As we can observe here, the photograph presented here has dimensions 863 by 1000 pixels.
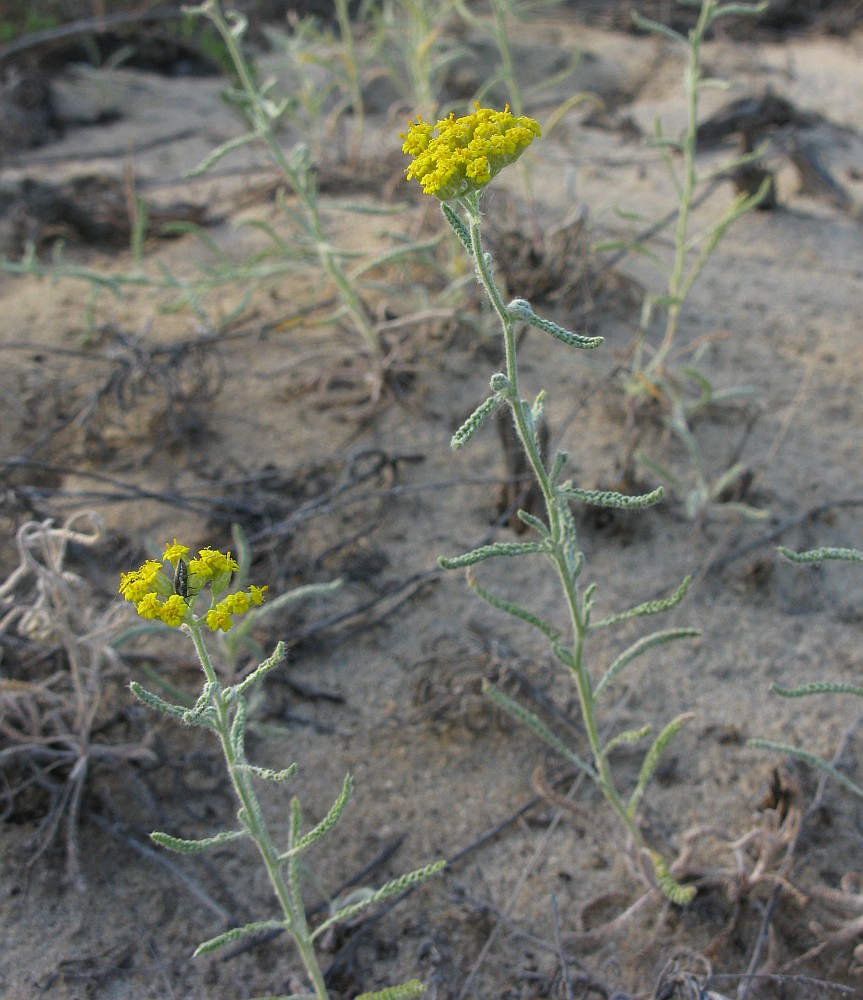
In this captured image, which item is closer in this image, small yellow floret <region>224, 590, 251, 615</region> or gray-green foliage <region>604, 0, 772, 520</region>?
small yellow floret <region>224, 590, 251, 615</region>

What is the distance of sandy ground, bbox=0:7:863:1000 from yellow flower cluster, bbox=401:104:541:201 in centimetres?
103

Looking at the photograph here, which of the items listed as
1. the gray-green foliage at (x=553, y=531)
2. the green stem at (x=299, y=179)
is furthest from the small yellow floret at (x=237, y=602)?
the green stem at (x=299, y=179)

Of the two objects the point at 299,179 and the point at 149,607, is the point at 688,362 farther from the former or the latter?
the point at 149,607

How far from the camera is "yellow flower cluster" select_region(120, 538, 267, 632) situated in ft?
4.58

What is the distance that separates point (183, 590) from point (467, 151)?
2.45ft

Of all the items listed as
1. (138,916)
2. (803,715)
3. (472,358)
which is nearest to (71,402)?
(472,358)

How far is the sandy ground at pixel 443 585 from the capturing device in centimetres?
201

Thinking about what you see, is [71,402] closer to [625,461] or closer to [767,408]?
[625,461]

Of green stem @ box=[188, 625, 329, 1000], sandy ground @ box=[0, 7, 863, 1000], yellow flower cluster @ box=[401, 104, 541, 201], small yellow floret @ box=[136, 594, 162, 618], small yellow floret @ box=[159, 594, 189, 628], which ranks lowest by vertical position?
sandy ground @ box=[0, 7, 863, 1000]

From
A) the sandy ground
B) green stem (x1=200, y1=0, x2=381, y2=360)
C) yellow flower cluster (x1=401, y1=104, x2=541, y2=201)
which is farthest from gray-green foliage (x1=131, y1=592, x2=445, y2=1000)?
green stem (x1=200, y1=0, x2=381, y2=360)

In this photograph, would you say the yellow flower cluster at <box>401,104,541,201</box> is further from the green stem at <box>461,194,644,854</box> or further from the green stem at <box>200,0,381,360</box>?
the green stem at <box>200,0,381,360</box>

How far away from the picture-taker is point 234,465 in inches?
117

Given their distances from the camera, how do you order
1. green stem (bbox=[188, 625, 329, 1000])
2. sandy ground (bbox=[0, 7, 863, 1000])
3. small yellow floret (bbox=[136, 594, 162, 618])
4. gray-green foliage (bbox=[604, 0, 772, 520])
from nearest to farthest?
small yellow floret (bbox=[136, 594, 162, 618])
green stem (bbox=[188, 625, 329, 1000])
sandy ground (bbox=[0, 7, 863, 1000])
gray-green foliage (bbox=[604, 0, 772, 520])

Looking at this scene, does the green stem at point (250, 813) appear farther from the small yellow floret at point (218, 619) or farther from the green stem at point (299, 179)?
the green stem at point (299, 179)
